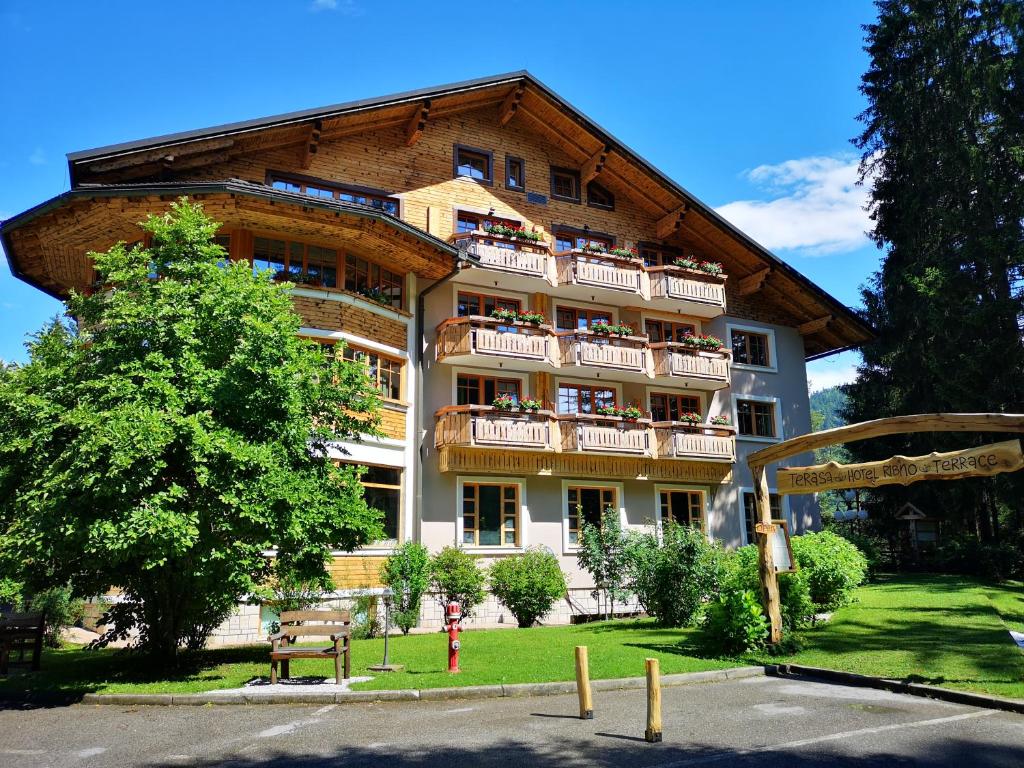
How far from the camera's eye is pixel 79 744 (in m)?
8.23

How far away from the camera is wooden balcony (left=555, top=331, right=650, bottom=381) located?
25.0m

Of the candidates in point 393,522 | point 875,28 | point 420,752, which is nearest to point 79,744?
point 420,752

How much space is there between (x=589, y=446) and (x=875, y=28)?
1051 inches

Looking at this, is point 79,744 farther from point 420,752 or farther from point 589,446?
point 589,446

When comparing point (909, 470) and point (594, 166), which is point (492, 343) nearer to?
point (594, 166)

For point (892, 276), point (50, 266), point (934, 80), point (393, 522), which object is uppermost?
point (934, 80)

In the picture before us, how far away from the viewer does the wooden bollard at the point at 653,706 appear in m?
7.96

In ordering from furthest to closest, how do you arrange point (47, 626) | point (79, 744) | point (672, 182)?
point (672, 182)
point (47, 626)
point (79, 744)

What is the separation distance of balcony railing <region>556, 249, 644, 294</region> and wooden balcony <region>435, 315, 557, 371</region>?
7.24ft

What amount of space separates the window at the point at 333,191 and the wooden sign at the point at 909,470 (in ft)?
45.2

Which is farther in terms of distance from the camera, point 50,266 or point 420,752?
point 50,266

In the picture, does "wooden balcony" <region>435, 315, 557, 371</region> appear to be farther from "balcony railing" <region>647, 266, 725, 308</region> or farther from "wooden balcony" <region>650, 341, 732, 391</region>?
"balcony railing" <region>647, 266, 725, 308</region>

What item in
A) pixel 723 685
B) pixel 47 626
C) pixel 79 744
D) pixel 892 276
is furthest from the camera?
pixel 892 276

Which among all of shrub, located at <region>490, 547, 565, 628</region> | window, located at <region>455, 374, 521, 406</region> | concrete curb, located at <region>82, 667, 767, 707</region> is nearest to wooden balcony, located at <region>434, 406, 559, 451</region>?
window, located at <region>455, 374, 521, 406</region>
